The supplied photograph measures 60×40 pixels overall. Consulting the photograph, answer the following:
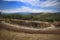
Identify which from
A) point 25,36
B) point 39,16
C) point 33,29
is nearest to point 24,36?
point 25,36

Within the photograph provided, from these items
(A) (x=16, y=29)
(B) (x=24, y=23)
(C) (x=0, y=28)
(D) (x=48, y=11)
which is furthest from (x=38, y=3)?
(C) (x=0, y=28)

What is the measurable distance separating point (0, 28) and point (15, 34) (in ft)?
0.89

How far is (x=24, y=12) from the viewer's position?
1749mm

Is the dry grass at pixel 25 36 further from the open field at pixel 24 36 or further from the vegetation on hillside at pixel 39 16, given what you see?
the vegetation on hillside at pixel 39 16

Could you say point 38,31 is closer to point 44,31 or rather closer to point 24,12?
point 44,31

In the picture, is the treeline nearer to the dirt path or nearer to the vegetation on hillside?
the vegetation on hillside

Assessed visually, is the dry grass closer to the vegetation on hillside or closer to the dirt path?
the dirt path

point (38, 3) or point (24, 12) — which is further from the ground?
point (38, 3)

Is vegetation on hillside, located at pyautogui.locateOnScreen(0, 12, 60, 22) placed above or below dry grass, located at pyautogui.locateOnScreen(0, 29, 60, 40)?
above

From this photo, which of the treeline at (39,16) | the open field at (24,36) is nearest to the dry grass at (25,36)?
the open field at (24,36)

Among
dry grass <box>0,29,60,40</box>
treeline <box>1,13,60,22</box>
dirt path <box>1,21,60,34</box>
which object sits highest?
treeline <box>1,13,60,22</box>

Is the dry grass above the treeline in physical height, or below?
below

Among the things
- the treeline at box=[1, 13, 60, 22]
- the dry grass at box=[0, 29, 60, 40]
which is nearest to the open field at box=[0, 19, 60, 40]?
the dry grass at box=[0, 29, 60, 40]

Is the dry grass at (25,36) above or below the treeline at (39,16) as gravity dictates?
below
